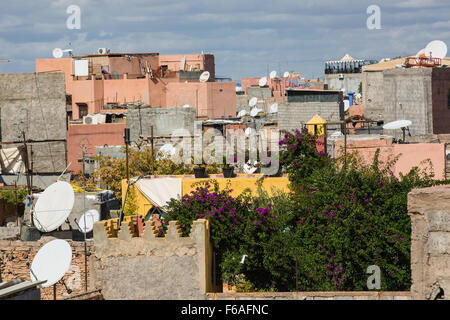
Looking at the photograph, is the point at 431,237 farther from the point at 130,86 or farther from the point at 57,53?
the point at 57,53

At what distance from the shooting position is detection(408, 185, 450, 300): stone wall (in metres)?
13.8

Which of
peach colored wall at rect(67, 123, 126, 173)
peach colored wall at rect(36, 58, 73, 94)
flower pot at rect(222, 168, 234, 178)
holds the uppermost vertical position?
peach colored wall at rect(36, 58, 73, 94)

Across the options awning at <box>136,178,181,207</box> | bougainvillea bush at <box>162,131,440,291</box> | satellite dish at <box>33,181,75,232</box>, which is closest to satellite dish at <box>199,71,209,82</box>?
awning at <box>136,178,181,207</box>

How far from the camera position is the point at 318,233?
74.9 feet

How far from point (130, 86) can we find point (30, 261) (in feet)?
117

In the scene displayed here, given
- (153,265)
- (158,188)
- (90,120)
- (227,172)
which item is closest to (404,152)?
(227,172)

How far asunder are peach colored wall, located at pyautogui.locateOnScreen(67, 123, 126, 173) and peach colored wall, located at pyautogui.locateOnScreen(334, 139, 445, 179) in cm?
1798

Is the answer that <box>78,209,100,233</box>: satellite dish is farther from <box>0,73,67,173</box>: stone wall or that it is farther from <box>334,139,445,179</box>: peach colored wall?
<box>0,73,67,173</box>: stone wall

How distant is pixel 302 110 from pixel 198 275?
27.5 meters

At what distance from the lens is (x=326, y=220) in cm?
2322

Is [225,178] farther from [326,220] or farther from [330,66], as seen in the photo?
[330,66]

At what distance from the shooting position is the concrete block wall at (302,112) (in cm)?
4522
